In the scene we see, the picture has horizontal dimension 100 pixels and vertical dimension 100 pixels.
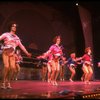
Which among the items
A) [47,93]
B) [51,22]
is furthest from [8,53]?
[51,22]

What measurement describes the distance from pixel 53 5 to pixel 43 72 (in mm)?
4279

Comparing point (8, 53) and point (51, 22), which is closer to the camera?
point (8, 53)

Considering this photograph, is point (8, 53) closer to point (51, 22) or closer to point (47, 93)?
point (47, 93)

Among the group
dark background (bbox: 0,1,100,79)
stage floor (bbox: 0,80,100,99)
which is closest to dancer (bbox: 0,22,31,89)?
stage floor (bbox: 0,80,100,99)

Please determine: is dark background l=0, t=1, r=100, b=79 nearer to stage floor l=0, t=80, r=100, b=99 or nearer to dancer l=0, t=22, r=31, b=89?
dancer l=0, t=22, r=31, b=89

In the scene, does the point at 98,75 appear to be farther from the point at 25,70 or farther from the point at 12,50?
the point at 12,50

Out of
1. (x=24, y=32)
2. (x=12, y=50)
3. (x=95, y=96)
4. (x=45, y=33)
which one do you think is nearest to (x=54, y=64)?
(x=12, y=50)

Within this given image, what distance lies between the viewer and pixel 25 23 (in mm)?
14414

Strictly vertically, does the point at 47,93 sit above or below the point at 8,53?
below

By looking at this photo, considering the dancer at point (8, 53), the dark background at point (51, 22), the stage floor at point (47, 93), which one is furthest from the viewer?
the dark background at point (51, 22)

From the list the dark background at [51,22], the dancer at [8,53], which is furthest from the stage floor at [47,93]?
the dark background at [51,22]

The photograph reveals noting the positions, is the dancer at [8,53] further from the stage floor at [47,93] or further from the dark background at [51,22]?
the dark background at [51,22]

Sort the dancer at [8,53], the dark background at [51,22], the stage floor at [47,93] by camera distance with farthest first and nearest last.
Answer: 1. the dark background at [51,22]
2. the dancer at [8,53]
3. the stage floor at [47,93]

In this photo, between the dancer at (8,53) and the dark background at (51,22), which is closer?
the dancer at (8,53)
